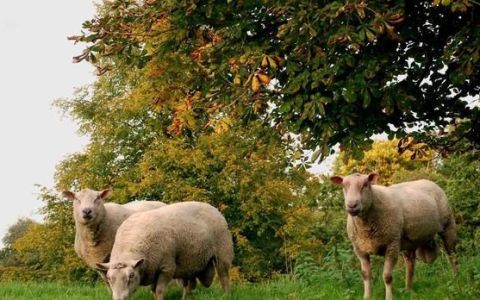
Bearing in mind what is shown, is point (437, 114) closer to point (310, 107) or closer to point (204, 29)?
point (310, 107)

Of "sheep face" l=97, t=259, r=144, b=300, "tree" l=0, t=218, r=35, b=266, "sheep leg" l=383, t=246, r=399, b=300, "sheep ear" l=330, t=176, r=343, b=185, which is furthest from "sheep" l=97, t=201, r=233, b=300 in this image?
"tree" l=0, t=218, r=35, b=266

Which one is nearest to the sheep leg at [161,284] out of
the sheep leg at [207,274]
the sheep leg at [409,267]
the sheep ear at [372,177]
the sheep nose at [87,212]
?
the sheep leg at [207,274]

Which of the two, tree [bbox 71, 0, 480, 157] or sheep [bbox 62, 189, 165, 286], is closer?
tree [bbox 71, 0, 480, 157]

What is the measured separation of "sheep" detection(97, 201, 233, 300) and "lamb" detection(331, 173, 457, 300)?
2.43m

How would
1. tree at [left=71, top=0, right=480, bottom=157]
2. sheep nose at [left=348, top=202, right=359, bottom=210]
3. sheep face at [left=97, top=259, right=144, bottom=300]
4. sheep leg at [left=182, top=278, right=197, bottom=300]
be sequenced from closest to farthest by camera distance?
tree at [left=71, top=0, right=480, bottom=157], sheep face at [left=97, top=259, right=144, bottom=300], sheep nose at [left=348, top=202, right=359, bottom=210], sheep leg at [left=182, top=278, right=197, bottom=300]

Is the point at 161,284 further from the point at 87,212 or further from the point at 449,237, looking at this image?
the point at 449,237

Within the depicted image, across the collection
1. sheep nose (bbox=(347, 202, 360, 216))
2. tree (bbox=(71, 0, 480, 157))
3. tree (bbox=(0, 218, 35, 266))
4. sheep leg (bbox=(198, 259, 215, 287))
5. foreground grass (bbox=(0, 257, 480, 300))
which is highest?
tree (bbox=(0, 218, 35, 266))

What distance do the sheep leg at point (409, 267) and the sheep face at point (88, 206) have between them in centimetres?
580

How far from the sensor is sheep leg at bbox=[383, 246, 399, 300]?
10775 mm

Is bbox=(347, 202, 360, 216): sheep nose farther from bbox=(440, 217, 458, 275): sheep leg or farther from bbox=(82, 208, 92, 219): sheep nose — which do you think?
bbox=(82, 208, 92, 219): sheep nose

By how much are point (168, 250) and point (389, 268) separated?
359 cm

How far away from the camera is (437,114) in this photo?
36.9ft

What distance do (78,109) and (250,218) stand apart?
39.8 feet

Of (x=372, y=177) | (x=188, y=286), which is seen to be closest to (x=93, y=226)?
(x=188, y=286)
